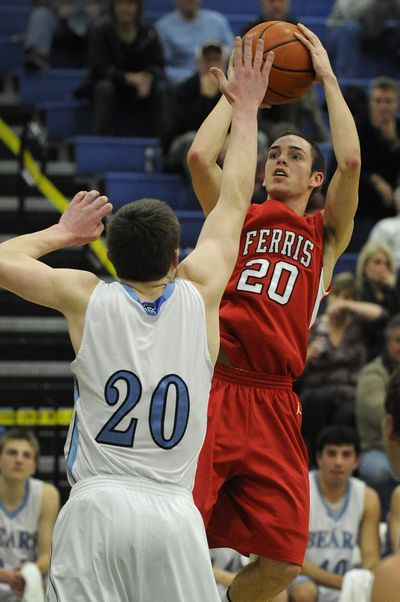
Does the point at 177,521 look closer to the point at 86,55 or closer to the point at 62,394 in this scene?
the point at 62,394

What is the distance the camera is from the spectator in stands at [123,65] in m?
12.9

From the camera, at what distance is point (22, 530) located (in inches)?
362

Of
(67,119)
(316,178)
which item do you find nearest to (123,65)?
(67,119)

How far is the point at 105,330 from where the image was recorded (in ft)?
15.5

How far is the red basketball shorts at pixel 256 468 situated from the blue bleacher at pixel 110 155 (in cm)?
705

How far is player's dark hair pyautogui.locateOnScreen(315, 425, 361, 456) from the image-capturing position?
29.9 feet

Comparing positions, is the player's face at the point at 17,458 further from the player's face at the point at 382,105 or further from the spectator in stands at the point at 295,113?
the player's face at the point at 382,105

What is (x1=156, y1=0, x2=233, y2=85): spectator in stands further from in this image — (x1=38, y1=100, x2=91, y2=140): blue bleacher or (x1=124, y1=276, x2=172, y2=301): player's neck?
(x1=124, y1=276, x2=172, y2=301): player's neck

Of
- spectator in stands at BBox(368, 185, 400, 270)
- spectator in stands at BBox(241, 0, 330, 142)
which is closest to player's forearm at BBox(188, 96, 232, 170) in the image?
spectator in stands at BBox(368, 185, 400, 270)

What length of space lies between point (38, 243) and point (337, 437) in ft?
15.3

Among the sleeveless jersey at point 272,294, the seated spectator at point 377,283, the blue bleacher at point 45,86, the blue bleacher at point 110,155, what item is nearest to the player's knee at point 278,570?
the sleeveless jersey at point 272,294

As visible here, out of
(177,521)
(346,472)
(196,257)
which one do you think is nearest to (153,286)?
(196,257)

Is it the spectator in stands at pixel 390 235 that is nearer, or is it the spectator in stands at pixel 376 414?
the spectator in stands at pixel 376 414

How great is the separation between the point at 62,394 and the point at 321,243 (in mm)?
4634
